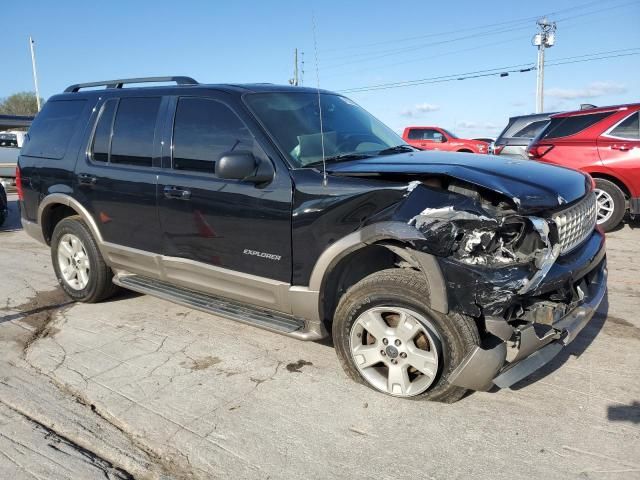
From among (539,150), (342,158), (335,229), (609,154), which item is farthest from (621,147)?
(335,229)

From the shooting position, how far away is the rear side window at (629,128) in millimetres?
7457

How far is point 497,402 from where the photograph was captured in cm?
318

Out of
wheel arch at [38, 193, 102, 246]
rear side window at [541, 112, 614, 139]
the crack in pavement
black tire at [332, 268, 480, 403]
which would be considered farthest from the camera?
rear side window at [541, 112, 614, 139]

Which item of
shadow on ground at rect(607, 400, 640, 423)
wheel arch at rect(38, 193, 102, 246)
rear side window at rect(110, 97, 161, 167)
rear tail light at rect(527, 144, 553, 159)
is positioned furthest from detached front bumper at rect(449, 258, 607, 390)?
rear tail light at rect(527, 144, 553, 159)

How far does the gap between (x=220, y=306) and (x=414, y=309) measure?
1615 millimetres

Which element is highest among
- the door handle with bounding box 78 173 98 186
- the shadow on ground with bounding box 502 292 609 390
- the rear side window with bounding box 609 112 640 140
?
the rear side window with bounding box 609 112 640 140

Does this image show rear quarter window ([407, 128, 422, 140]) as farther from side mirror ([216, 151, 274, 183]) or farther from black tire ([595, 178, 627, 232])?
side mirror ([216, 151, 274, 183])

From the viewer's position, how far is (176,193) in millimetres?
4020

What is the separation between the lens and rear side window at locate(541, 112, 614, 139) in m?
7.77

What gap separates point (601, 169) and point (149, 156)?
6.28 meters

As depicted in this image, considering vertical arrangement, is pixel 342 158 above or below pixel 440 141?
above

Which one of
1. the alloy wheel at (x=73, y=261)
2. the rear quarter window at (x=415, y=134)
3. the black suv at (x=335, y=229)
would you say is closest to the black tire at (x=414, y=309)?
the black suv at (x=335, y=229)

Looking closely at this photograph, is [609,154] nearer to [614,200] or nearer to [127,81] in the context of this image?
[614,200]

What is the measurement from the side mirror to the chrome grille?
1809 millimetres
